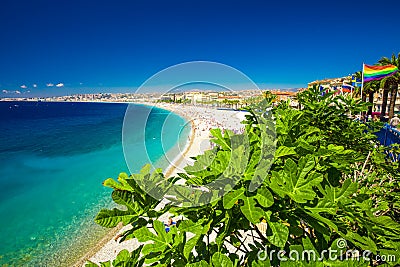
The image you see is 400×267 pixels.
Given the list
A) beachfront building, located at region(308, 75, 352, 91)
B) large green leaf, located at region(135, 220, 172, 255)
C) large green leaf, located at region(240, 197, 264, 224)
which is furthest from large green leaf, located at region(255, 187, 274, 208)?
beachfront building, located at region(308, 75, 352, 91)

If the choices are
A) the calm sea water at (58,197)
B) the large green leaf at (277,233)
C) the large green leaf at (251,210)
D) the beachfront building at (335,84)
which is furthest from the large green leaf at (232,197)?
the beachfront building at (335,84)

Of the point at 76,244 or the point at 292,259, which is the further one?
the point at 76,244

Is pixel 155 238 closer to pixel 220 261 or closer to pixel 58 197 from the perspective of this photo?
pixel 220 261

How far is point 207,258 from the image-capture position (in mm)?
1246

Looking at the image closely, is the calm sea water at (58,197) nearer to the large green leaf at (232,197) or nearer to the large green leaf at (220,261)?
the large green leaf at (232,197)

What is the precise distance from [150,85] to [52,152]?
33740 millimetres

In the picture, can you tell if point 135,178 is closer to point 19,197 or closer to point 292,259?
point 292,259

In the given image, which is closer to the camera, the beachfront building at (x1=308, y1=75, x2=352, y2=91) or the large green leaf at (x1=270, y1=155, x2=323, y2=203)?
the large green leaf at (x1=270, y1=155, x2=323, y2=203)

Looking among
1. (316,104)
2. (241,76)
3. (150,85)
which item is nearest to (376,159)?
(316,104)

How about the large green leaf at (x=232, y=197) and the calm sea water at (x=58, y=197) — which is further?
the calm sea water at (x=58, y=197)
